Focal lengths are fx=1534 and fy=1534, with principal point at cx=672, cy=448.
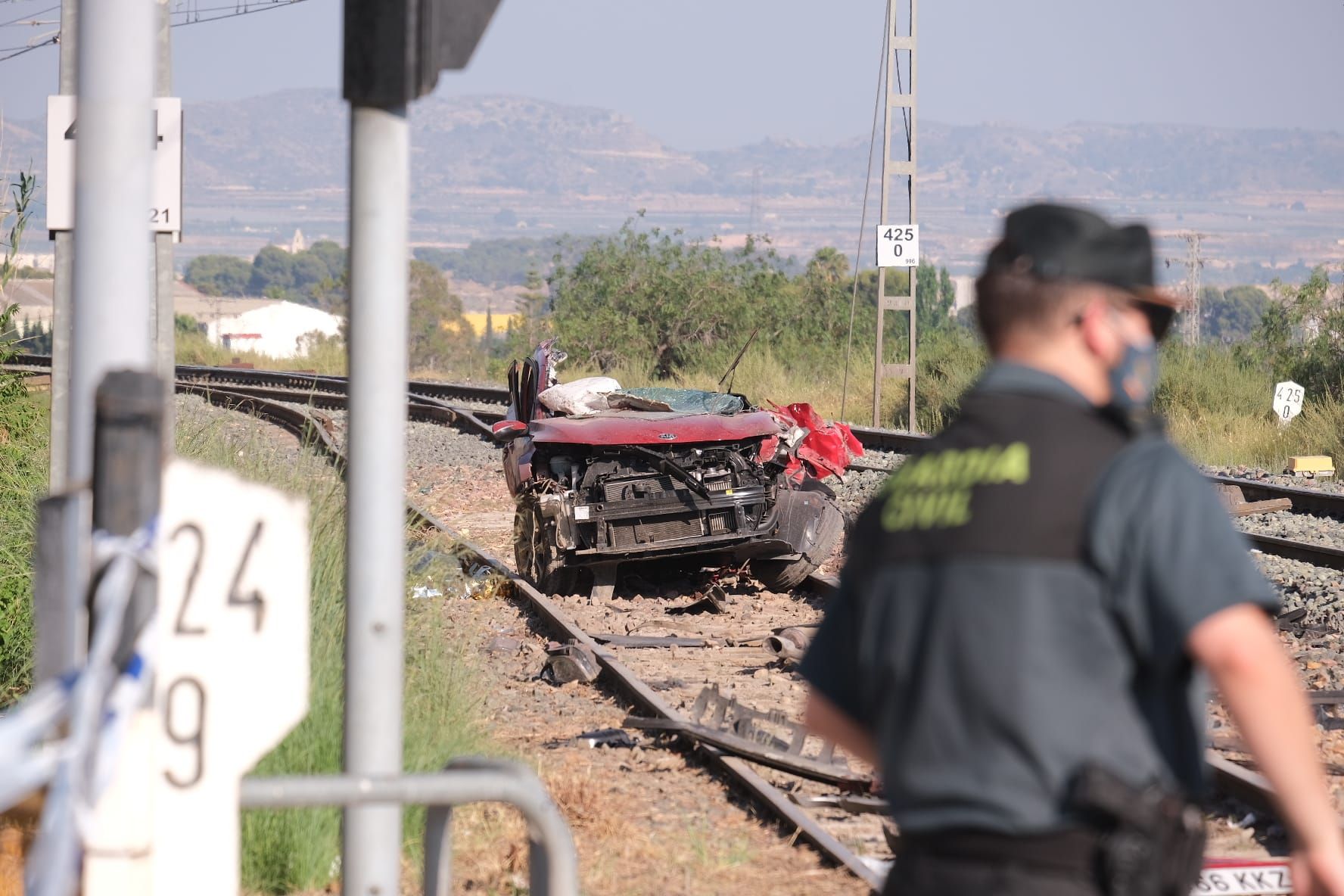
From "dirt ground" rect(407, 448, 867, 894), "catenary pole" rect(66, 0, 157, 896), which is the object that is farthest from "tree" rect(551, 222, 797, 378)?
"catenary pole" rect(66, 0, 157, 896)

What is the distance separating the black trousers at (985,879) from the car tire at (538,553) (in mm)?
8398

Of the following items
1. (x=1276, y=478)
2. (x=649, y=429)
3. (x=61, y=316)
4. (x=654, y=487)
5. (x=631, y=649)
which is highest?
(x=61, y=316)

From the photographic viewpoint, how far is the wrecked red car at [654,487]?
35.6ft

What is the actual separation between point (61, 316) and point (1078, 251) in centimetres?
791

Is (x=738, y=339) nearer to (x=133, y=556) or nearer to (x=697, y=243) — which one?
(x=697, y=243)

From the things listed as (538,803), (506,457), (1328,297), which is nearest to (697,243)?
(1328,297)

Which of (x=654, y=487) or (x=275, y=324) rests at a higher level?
(x=275, y=324)

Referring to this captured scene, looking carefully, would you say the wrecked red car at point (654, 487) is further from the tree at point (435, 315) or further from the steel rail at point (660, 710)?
the tree at point (435, 315)

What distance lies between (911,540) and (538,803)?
3.47 ft

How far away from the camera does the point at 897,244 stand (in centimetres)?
2388

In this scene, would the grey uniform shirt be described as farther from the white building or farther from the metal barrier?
the white building

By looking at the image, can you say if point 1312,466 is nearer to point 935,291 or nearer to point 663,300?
point 663,300

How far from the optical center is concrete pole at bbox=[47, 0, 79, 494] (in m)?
8.52

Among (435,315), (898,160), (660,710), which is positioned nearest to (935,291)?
(435,315)
